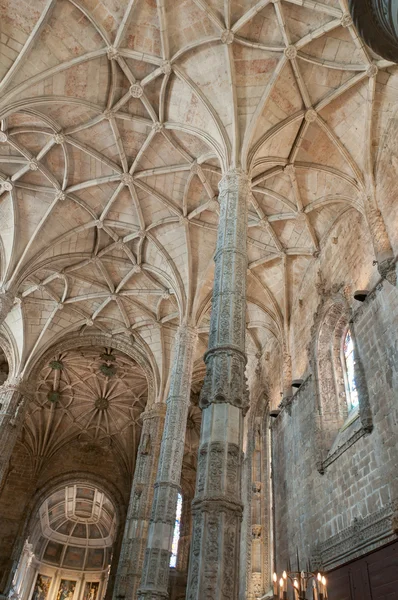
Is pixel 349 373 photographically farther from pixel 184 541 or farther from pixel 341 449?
pixel 184 541

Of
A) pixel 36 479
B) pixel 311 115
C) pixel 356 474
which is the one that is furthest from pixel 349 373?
pixel 36 479

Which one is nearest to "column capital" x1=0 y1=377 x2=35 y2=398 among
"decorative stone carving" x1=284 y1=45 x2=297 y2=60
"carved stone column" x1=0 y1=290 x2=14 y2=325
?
"carved stone column" x1=0 y1=290 x2=14 y2=325

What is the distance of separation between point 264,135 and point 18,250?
10064mm

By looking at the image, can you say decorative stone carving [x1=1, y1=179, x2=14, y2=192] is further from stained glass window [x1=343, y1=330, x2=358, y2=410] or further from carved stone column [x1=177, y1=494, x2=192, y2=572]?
carved stone column [x1=177, y1=494, x2=192, y2=572]

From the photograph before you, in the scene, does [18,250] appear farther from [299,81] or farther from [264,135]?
[299,81]

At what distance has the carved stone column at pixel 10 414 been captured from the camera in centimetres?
1909

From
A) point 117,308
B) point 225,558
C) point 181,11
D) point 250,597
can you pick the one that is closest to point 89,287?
point 117,308

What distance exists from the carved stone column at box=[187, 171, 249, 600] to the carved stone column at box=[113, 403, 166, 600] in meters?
10.8

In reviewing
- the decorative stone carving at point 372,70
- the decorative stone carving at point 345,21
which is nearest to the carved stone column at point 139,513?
the decorative stone carving at point 372,70

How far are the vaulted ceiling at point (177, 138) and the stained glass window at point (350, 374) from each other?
3.82 m

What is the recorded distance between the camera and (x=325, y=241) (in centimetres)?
1563

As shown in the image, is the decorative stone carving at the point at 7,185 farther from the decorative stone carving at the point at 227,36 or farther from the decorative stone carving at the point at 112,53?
the decorative stone carving at the point at 227,36

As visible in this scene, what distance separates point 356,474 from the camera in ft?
34.6

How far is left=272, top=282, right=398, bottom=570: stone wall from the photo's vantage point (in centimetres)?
952
